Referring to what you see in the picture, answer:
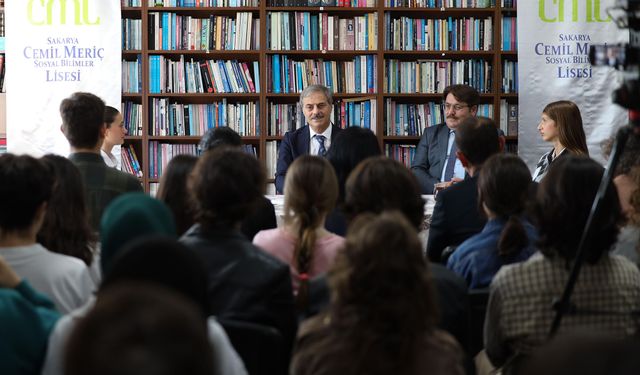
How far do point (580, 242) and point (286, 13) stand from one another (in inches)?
180

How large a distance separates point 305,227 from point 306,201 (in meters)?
0.08

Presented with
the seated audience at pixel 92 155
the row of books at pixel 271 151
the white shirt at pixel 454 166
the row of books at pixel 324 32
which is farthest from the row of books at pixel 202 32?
the seated audience at pixel 92 155

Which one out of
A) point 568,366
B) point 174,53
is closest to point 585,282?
point 568,366

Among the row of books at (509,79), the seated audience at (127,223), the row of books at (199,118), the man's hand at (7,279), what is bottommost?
the man's hand at (7,279)

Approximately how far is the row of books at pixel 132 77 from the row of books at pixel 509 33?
8.62 ft

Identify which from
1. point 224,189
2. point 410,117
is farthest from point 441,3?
point 224,189

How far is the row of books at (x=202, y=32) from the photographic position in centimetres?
639

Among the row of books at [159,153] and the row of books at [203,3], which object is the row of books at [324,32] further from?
the row of books at [159,153]

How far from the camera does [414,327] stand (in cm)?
158

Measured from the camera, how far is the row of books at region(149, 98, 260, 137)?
651 cm

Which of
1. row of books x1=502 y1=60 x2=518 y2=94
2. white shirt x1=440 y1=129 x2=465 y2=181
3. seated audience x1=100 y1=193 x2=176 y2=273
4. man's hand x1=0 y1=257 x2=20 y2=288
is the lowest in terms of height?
man's hand x1=0 y1=257 x2=20 y2=288

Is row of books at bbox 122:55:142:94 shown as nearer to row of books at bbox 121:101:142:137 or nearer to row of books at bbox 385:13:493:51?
row of books at bbox 121:101:142:137

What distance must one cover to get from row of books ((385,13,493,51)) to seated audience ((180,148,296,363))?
4.15 meters

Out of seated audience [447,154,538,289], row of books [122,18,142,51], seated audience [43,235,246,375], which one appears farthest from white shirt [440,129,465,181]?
seated audience [43,235,246,375]
